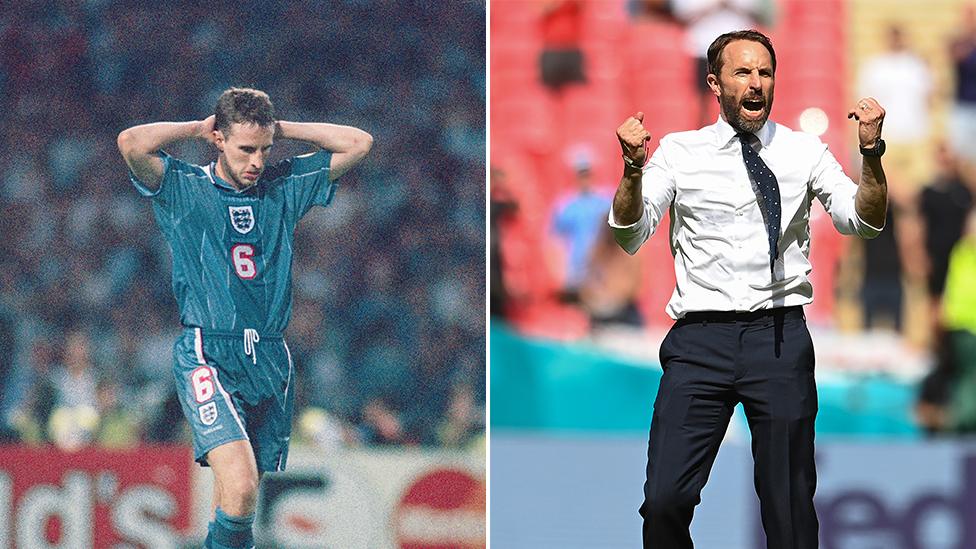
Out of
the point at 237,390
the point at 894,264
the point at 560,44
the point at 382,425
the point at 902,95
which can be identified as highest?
the point at 560,44

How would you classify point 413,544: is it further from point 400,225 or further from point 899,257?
point 899,257

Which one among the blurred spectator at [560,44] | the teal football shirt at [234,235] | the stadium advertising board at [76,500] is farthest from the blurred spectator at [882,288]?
the stadium advertising board at [76,500]

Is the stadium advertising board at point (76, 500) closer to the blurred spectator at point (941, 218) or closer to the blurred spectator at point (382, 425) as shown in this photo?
the blurred spectator at point (382, 425)

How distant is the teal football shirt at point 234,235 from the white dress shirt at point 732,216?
1.46 m

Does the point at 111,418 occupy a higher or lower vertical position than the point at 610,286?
lower

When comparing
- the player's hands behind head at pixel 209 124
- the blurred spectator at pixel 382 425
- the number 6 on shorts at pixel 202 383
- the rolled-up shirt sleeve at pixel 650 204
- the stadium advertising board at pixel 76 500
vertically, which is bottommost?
the stadium advertising board at pixel 76 500

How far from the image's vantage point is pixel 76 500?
15.3 feet

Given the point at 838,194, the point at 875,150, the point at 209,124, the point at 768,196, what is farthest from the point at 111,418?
the point at 875,150

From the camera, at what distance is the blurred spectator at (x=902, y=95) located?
25.9ft

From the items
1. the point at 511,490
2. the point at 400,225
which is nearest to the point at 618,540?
the point at 511,490

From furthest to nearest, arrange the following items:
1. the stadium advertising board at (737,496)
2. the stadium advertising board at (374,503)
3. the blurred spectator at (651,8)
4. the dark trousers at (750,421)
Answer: the blurred spectator at (651,8), the stadium advertising board at (737,496), the stadium advertising board at (374,503), the dark trousers at (750,421)

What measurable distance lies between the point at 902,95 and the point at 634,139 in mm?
5099

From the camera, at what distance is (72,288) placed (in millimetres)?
4652

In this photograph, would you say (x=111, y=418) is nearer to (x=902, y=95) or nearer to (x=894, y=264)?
(x=894, y=264)
